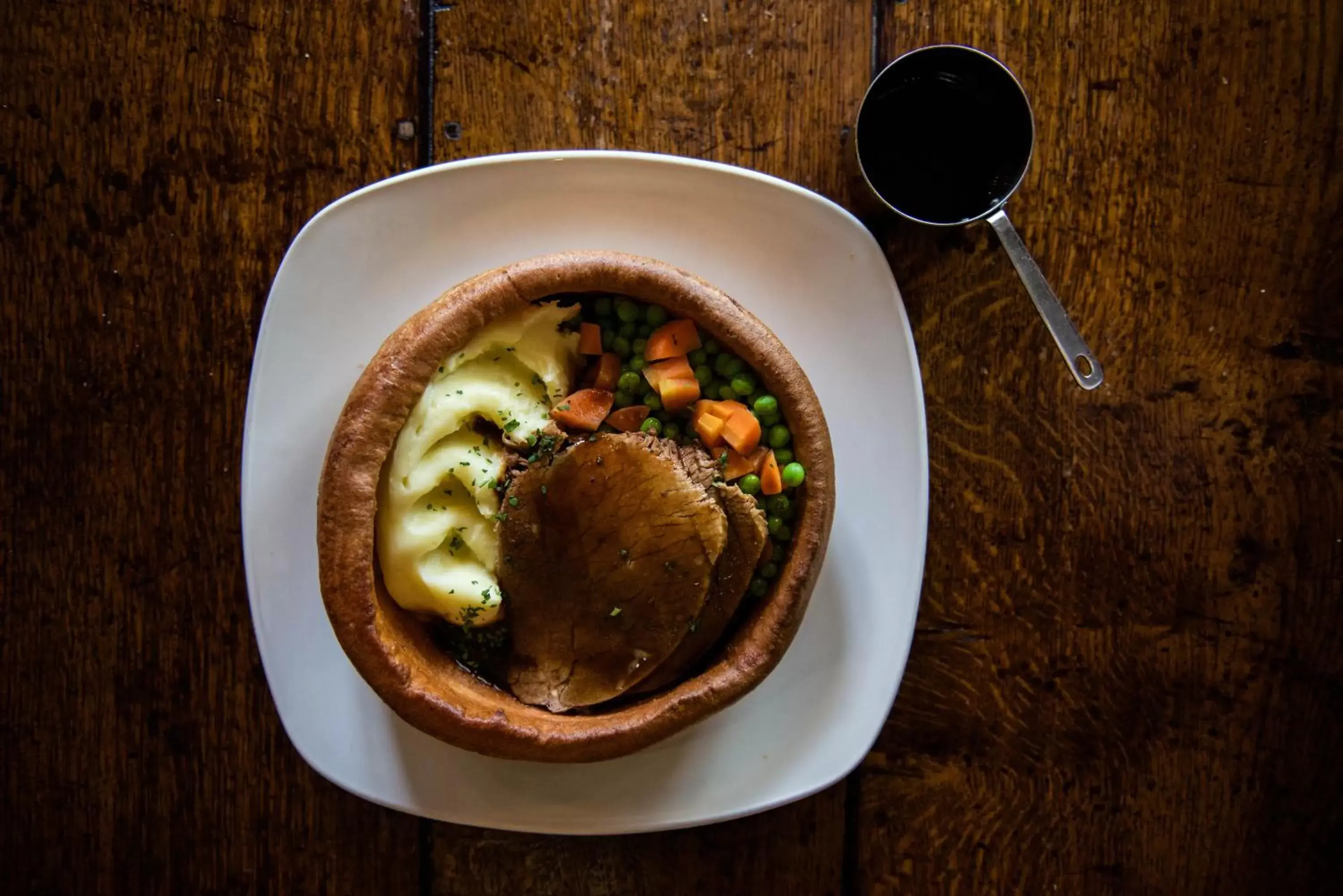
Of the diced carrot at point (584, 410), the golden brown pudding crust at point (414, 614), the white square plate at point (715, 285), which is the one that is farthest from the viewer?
the white square plate at point (715, 285)

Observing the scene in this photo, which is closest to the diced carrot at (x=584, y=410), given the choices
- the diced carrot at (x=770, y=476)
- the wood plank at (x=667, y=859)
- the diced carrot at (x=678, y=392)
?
the diced carrot at (x=678, y=392)

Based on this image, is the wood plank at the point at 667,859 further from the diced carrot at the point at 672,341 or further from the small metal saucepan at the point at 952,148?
the small metal saucepan at the point at 952,148

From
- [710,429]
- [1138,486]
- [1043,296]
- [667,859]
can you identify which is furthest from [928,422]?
[667,859]

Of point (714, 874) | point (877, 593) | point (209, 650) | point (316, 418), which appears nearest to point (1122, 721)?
point (877, 593)

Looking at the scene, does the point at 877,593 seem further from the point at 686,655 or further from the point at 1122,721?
the point at 1122,721

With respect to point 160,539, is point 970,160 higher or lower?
higher

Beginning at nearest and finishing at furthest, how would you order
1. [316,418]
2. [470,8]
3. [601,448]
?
1. [601,448]
2. [316,418]
3. [470,8]
